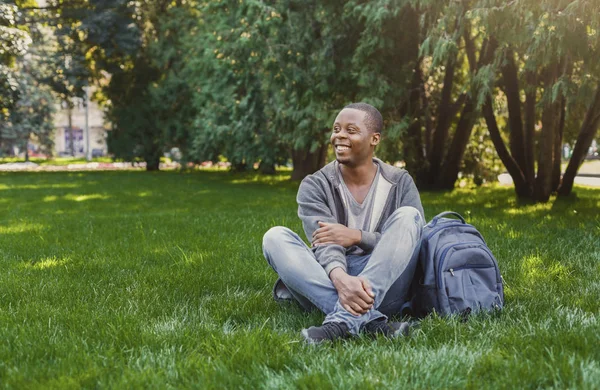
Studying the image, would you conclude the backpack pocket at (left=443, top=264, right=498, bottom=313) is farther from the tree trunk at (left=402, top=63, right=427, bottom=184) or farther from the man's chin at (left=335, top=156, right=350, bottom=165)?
the tree trunk at (left=402, top=63, right=427, bottom=184)

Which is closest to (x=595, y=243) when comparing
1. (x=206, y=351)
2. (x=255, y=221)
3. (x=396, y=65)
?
(x=255, y=221)

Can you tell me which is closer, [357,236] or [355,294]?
[355,294]

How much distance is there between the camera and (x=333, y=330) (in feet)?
11.7

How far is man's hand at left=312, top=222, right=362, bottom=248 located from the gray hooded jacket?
10 centimetres

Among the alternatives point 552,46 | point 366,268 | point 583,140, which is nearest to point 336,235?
point 366,268

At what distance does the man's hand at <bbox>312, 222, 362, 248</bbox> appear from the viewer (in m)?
4.02

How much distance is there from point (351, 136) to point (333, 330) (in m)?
1.22

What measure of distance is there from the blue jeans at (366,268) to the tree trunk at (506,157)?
33.4ft

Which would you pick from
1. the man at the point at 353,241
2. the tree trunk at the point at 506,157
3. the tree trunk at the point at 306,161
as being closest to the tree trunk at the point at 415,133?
the tree trunk at the point at 506,157

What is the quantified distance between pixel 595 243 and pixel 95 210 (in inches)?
329

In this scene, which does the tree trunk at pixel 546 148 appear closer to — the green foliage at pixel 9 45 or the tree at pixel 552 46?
the tree at pixel 552 46

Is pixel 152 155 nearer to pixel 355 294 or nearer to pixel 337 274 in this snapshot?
pixel 337 274

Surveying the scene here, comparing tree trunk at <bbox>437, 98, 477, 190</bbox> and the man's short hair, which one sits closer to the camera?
the man's short hair

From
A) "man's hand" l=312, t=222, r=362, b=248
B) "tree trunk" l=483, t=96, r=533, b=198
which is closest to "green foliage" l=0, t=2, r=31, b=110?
"tree trunk" l=483, t=96, r=533, b=198
